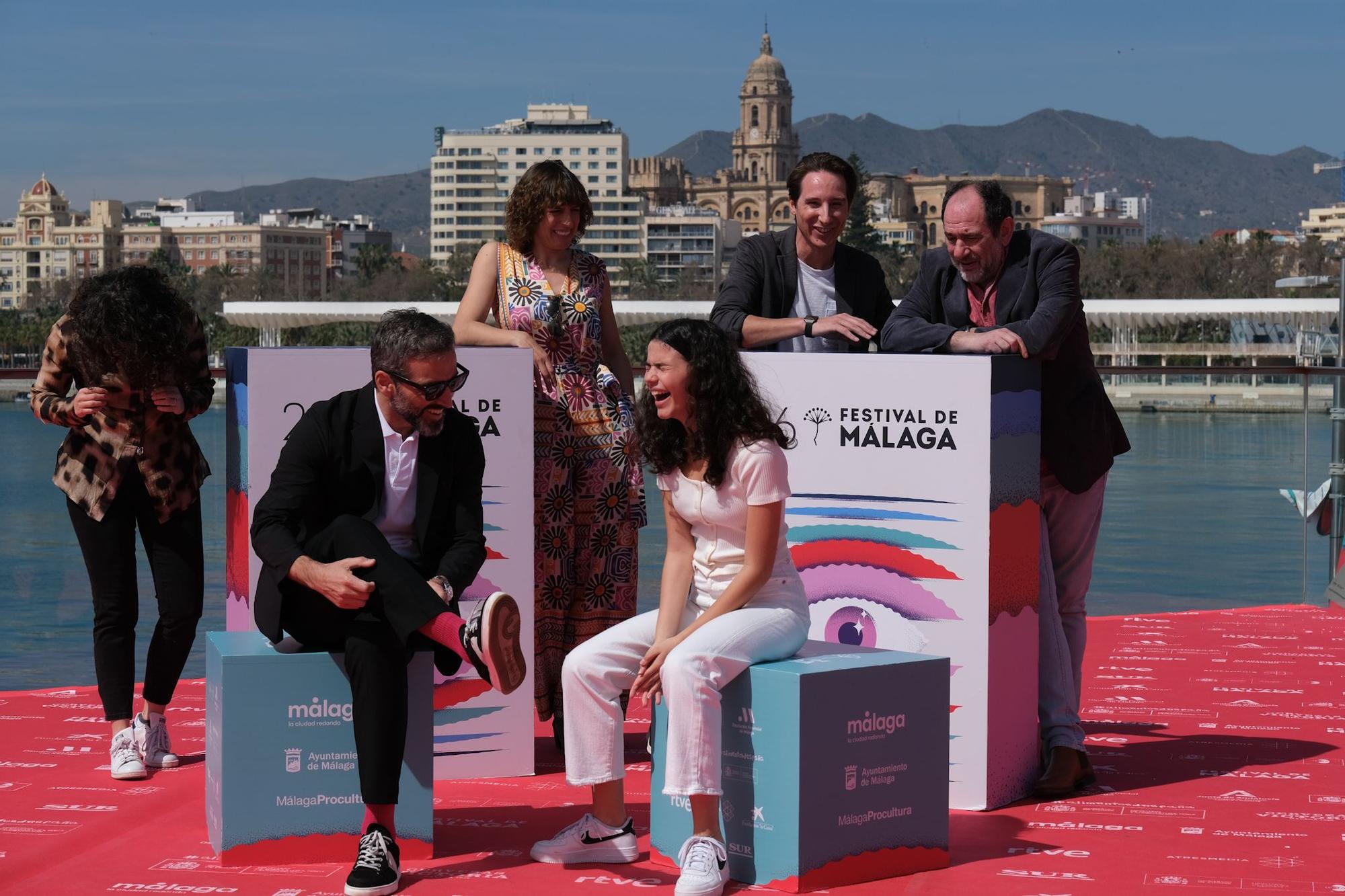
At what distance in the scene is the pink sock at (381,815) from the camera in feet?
8.61

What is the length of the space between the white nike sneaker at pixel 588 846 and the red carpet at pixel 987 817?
28 millimetres

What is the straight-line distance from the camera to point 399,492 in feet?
9.16

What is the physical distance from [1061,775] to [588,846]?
1.02 m

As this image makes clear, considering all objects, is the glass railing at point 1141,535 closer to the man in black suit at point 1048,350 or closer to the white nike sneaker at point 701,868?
the man in black suit at point 1048,350

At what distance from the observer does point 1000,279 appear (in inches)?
129

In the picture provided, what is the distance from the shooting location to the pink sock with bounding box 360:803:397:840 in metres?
2.62

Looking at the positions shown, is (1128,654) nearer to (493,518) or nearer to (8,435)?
(493,518)

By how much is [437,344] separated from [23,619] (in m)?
4.57

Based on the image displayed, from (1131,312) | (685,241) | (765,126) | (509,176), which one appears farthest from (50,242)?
(1131,312)

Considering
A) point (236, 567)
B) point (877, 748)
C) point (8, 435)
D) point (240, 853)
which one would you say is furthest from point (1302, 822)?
point (8, 435)

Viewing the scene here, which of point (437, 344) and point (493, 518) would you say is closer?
point (437, 344)

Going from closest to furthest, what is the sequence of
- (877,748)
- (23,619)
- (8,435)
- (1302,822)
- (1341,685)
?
1. (877,748)
2. (1302,822)
3. (1341,685)
4. (23,619)
5. (8,435)

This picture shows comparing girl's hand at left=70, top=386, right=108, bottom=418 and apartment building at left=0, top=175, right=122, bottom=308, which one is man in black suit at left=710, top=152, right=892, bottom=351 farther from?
apartment building at left=0, top=175, right=122, bottom=308

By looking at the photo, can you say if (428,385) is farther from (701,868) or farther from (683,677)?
(701,868)
